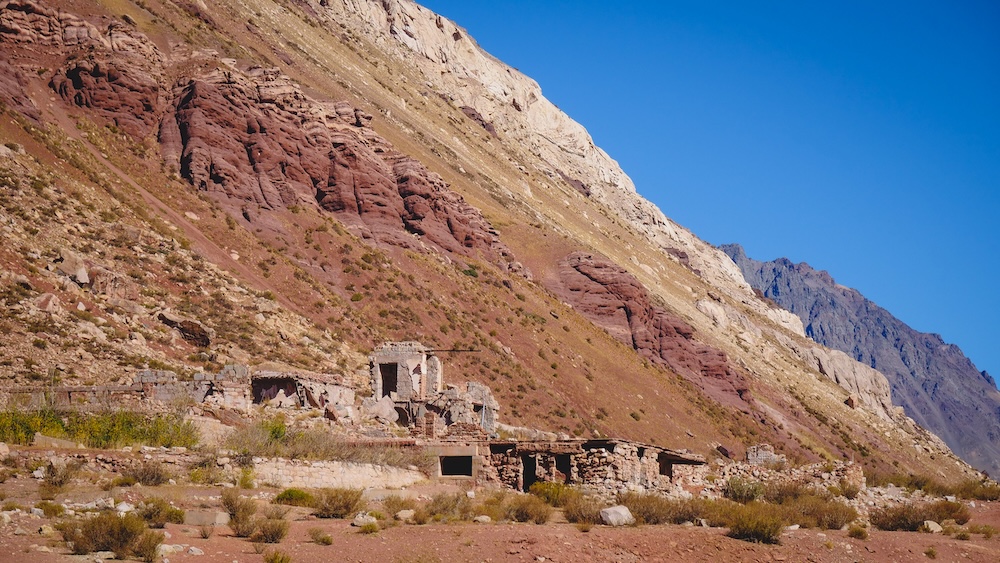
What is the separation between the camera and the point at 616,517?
18.0m

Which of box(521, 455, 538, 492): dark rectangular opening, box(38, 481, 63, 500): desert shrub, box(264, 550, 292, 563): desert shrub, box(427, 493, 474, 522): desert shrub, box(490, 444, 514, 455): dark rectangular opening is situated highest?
box(490, 444, 514, 455): dark rectangular opening

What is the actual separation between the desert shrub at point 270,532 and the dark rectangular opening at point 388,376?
1946cm

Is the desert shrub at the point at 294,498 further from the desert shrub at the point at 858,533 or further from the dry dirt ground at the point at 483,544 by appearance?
the desert shrub at the point at 858,533

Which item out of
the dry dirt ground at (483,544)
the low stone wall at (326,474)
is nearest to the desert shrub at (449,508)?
the dry dirt ground at (483,544)

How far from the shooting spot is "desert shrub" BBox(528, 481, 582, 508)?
20.4m

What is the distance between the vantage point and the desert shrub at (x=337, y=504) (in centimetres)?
1711

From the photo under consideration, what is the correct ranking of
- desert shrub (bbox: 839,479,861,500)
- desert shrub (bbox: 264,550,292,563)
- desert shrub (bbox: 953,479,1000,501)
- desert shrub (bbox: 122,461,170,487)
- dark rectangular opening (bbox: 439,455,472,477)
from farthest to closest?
desert shrub (bbox: 953,479,1000,501) → desert shrub (bbox: 839,479,861,500) → dark rectangular opening (bbox: 439,455,472,477) → desert shrub (bbox: 122,461,170,487) → desert shrub (bbox: 264,550,292,563)

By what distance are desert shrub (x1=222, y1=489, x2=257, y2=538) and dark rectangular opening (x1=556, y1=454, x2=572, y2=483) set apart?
862cm

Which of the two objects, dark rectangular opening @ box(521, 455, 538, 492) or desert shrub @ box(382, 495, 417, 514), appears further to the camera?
dark rectangular opening @ box(521, 455, 538, 492)

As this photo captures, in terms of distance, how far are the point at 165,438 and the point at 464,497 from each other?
20.4 ft

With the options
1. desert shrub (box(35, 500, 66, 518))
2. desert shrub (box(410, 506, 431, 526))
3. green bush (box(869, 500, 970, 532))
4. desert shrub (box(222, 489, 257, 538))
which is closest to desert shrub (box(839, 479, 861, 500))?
green bush (box(869, 500, 970, 532))

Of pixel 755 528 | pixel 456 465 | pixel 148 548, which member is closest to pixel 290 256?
pixel 456 465

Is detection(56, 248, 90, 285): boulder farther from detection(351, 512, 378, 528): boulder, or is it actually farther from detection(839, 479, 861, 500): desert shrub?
detection(839, 479, 861, 500): desert shrub

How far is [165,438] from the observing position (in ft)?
66.5
